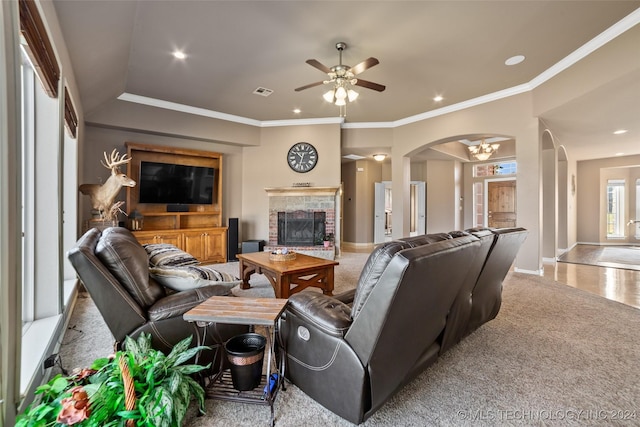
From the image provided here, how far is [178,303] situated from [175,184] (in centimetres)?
436

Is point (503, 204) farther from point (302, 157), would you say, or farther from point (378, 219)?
point (302, 157)

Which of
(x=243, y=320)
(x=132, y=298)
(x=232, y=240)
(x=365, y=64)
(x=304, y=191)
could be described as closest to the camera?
(x=243, y=320)

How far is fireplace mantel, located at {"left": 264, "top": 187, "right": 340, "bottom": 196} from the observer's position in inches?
250

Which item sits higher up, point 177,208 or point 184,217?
point 177,208

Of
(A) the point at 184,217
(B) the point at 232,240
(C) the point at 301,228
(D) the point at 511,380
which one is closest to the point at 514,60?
(D) the point at 511,380

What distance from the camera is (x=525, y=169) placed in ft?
15.8

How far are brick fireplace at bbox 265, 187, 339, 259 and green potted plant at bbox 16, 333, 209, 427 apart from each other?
16.2 ft

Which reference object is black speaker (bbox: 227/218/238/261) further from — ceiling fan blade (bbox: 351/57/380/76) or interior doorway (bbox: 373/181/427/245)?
interior doorway (bbox: 373/181/427/245)

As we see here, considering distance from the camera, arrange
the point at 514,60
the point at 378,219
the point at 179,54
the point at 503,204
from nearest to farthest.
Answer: the point at 179,54, the point at 514,60, the point at 378,219, the point at 503,204

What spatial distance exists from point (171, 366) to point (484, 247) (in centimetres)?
196

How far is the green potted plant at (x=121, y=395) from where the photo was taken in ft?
3.76

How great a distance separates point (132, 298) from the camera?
69.0 inches

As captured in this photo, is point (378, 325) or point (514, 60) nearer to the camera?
point (378, 325)

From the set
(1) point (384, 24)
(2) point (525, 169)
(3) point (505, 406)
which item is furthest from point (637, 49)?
(3) point (505, 406)
